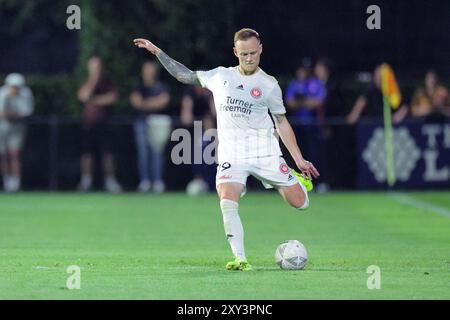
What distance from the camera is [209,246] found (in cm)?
1577

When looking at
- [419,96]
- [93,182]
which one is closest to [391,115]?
[419,96]

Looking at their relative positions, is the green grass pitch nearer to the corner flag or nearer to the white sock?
the white sock

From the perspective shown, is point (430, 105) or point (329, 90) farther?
point (329, 90)

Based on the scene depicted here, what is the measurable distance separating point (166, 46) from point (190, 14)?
32.2 inches

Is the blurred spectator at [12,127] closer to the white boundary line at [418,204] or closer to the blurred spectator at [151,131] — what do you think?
the blurred spectator at [151,131]

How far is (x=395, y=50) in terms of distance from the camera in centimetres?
3053

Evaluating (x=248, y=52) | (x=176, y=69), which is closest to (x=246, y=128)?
(x=248, y=52)

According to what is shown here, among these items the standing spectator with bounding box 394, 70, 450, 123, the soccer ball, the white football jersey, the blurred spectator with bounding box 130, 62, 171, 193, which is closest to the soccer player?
the white football jersey

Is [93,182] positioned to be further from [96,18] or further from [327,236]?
[327,236]

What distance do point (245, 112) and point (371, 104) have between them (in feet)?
49.0

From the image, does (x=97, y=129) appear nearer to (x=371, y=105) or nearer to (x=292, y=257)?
(x=371, y=105)

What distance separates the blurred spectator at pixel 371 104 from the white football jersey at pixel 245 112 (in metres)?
14.1

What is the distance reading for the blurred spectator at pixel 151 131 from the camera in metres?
26.3

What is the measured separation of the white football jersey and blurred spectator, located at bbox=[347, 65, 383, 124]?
14.1m
